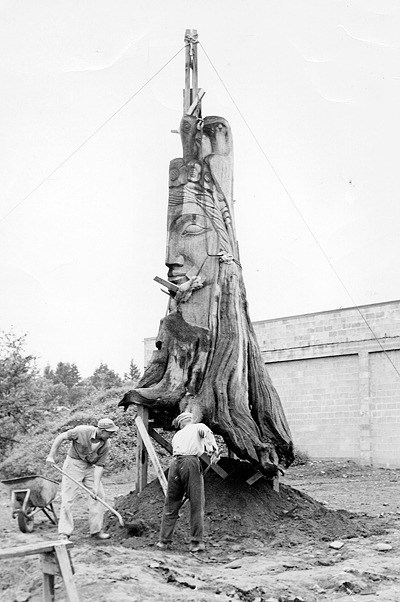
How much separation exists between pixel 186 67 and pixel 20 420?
38.7 feet

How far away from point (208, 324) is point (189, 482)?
2593 mm

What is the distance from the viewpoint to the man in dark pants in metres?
7.61

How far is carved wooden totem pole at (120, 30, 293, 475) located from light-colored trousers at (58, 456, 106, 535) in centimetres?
99

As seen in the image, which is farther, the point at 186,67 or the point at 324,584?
the point at 186,67

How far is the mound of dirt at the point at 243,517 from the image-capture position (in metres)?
8.13

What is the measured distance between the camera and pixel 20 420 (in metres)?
19.3

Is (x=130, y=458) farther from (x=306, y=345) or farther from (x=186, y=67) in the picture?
(x=186, y=67)

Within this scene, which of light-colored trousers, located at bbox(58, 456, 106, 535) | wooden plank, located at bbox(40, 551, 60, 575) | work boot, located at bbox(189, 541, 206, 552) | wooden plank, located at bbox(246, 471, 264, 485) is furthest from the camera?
wooden plank, located at bbox(246, 471, 264, 485)

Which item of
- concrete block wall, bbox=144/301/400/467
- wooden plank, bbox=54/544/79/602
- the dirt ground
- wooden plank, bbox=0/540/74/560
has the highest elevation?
concrete block wall, bbox=144/301/400/467

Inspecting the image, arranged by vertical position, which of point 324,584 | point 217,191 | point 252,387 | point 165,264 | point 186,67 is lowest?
point 324,584

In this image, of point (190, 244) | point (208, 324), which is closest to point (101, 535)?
point (208, 324)

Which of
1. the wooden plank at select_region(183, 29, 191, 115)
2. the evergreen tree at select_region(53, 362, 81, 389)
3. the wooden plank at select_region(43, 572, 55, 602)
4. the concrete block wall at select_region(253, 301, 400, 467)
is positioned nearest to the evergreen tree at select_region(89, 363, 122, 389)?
the evergreen tree at select_region(53, 362, 81, 389)

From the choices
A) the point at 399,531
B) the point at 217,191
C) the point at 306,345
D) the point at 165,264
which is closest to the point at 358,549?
the point at 399,531

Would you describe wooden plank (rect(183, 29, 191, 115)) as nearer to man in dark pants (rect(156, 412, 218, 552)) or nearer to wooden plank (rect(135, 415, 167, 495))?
wooden plank (rect(135, 415, 167, 495))
